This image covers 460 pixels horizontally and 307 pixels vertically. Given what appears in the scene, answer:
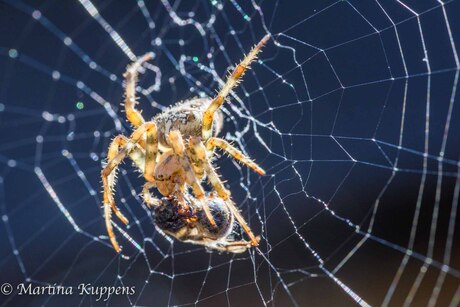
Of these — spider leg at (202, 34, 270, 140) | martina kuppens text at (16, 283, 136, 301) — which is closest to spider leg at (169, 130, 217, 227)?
spider leg at (202, 34, 270, 140)

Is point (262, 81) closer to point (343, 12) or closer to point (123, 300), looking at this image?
point (343, 12)

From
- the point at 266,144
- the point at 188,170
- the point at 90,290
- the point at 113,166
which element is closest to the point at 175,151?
the point at 188,170

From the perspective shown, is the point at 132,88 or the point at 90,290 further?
the point at 90,290

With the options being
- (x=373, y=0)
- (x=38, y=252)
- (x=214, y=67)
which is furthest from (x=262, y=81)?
(x=38, y=252)

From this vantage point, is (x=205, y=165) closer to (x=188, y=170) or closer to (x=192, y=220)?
(x=188, y=170)

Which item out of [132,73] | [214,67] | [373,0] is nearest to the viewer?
[132,73]

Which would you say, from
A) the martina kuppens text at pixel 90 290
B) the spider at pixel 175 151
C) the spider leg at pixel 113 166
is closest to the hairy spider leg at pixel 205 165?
the spider at pixel 175 151
